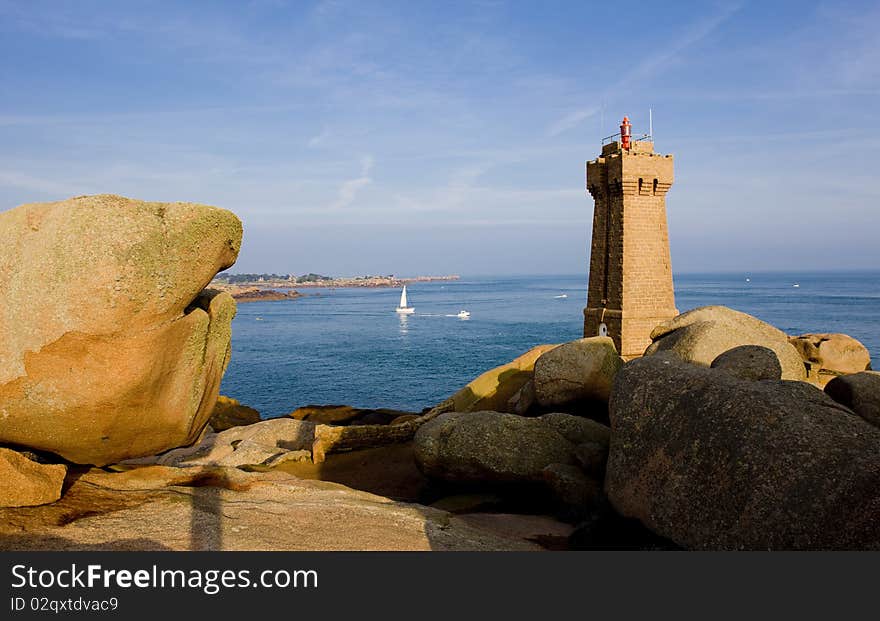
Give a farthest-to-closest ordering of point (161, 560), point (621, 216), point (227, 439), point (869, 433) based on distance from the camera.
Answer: point (621, 216)
point (227, 439)
point (869, 433)
point (161, 560)

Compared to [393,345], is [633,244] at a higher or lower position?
higher

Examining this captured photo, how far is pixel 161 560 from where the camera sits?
5.72m

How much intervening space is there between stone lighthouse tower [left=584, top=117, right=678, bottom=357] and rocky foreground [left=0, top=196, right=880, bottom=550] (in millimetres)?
13080

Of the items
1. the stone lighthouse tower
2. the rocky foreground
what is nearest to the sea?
the stone lighthouse tower

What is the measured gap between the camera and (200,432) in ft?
34.1

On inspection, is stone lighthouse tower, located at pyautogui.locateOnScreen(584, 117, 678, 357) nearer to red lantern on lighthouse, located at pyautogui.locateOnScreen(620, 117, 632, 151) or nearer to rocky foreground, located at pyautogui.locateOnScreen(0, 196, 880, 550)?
red lantern on lighthouse, located at pyautogui.locateOnScreen(620, 117, 632, 151)

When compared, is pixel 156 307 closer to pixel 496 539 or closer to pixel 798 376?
pixel 496 539

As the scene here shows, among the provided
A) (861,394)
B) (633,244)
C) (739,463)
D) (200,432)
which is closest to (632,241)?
(633,244)

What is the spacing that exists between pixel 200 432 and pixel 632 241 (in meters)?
19.2

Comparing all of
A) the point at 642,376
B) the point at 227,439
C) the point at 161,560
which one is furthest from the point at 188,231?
the point at 227,439

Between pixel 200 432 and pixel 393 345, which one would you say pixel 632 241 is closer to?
pixel 200 432

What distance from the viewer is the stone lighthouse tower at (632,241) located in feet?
79.9

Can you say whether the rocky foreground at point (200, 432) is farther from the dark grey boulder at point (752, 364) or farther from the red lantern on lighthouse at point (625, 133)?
the red lantern on lighthouse at point (625, 133)

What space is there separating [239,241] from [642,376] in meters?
6.86
